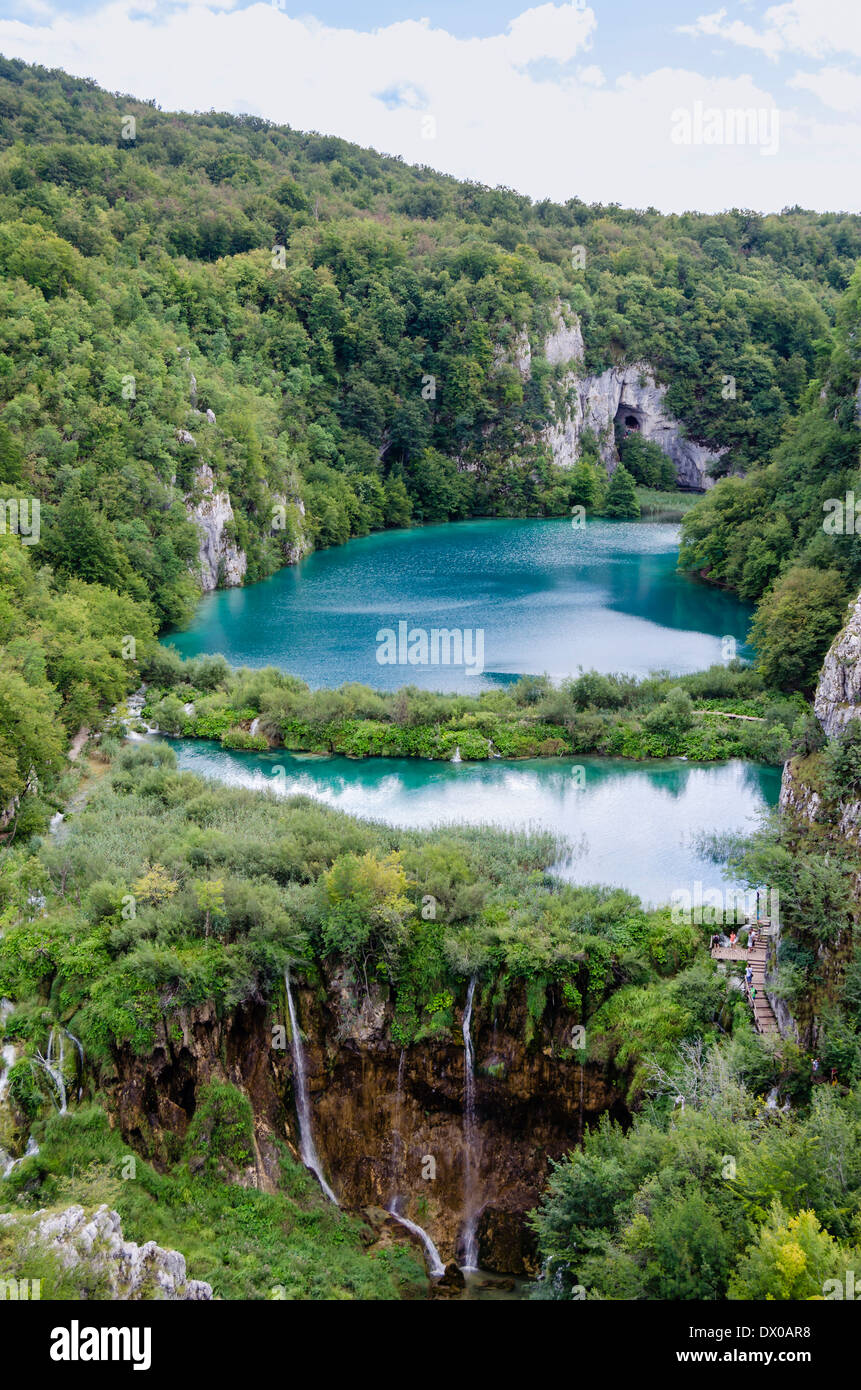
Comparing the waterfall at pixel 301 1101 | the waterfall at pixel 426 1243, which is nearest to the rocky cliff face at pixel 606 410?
the waterfall at pixel 301 1101

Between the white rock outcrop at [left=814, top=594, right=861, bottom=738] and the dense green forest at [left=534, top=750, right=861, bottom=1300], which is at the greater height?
the white rock outcrop at [left=814, top=594, right=861, bottom=738]

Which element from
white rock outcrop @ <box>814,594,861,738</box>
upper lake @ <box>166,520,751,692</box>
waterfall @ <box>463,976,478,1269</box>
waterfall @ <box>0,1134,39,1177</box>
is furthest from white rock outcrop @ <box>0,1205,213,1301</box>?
upper lake @ <box>166,520,751,692</box>

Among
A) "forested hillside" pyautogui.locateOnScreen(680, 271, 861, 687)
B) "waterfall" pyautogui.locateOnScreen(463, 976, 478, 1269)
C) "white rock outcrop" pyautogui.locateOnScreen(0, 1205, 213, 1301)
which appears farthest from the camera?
"forested hillside" pyautogui.locateOnScreen(680, 271, 861, 687)

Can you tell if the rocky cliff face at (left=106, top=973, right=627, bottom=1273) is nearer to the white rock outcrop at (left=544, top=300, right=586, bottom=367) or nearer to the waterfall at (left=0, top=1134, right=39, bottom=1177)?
the waterfall at (left=0, top=1134, right=39, bottom=1177)

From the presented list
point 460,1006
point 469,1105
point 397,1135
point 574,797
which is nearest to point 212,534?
point 574,797

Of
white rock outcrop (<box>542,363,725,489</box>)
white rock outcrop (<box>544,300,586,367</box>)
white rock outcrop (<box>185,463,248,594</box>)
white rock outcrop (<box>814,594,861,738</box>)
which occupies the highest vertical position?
white rock outcrop (<box>544,300,586,367</box>)

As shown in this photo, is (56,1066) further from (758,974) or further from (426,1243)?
(758,974)
